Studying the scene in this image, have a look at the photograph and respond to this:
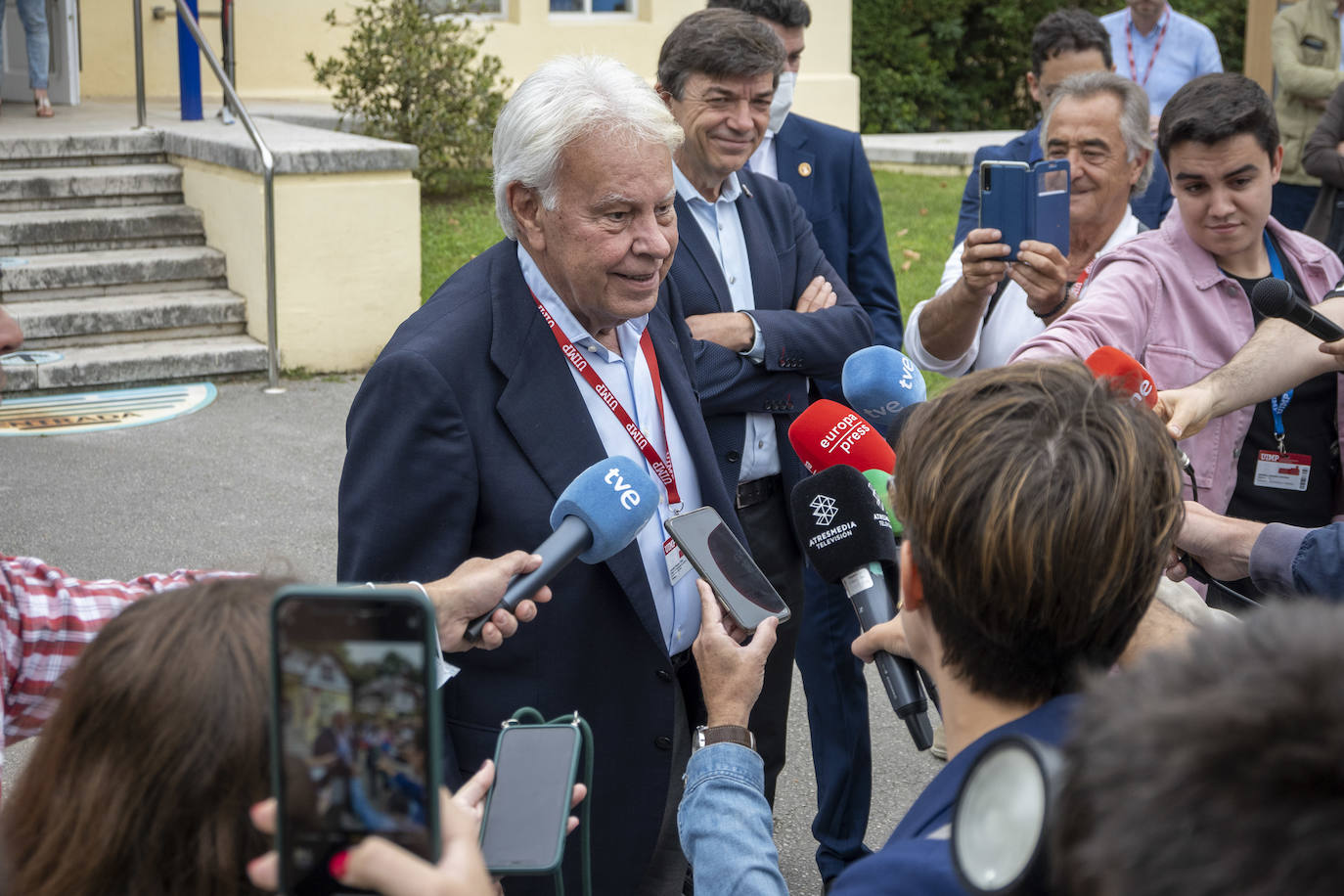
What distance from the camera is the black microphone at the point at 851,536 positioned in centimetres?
206

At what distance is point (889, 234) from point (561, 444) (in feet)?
33.0

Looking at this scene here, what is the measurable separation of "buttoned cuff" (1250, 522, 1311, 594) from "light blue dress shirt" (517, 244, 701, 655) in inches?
38.9

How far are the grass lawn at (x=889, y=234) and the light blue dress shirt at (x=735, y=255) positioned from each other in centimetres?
472

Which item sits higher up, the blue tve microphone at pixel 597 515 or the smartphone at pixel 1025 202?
the smartphone at pixel 1025 202

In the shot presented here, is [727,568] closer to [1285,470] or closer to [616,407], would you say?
[616,407]

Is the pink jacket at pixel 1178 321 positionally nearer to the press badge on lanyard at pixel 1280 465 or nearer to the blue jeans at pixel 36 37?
the press badge on lanyard at pixel 1280 465

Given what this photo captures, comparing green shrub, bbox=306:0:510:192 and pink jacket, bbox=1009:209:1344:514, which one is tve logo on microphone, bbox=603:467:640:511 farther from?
green shrub, bbox=306:0:510:192

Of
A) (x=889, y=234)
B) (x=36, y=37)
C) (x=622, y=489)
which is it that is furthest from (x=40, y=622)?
(x=889, y=234)

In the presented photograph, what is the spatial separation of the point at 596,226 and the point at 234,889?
1.54m

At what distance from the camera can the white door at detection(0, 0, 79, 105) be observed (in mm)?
10977

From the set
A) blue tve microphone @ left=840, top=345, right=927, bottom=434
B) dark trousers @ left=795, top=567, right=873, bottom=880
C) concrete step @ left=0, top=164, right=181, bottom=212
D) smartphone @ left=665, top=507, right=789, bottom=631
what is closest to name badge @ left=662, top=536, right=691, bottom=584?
smartphone @ left=665, top=507, right=789, bottom=631

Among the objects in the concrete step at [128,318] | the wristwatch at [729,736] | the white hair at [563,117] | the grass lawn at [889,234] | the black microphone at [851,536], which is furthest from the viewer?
the grass lawn at [889,234]

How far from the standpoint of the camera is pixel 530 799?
64.9 inches

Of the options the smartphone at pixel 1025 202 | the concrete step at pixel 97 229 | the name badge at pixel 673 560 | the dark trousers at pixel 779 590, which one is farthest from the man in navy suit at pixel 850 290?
the concrete step at pixel 97 229
